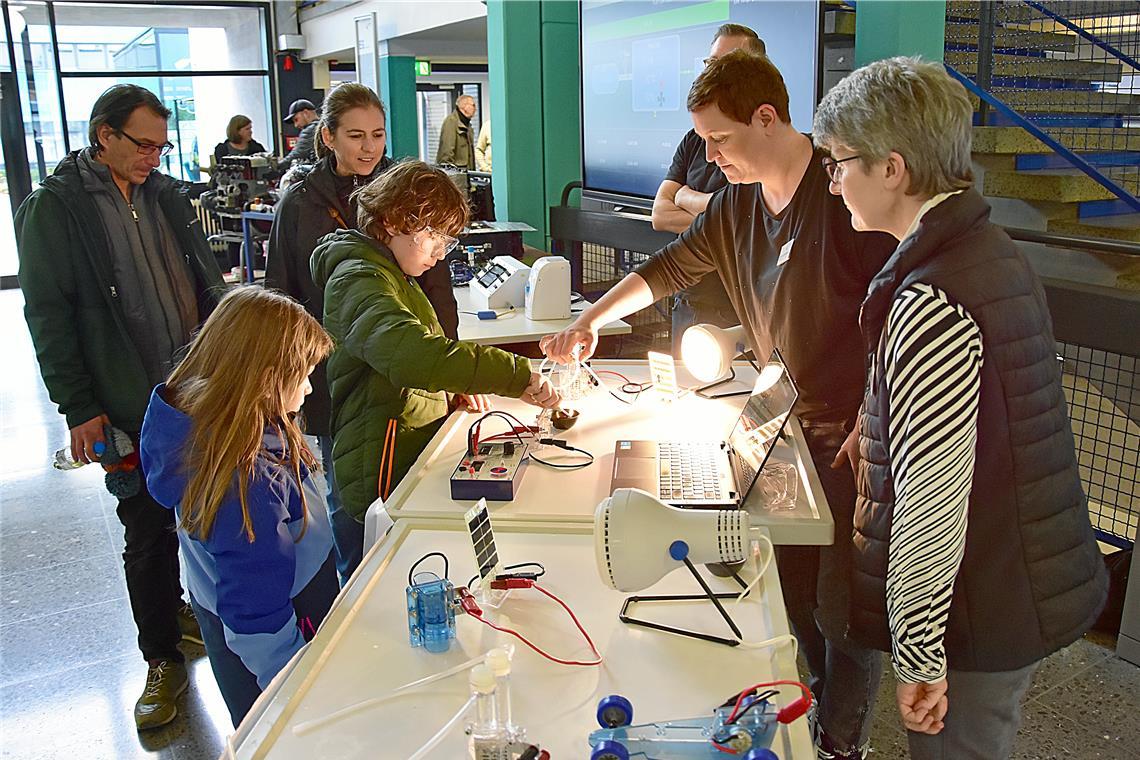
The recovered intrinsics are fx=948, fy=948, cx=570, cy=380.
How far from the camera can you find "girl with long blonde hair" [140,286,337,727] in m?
1.65

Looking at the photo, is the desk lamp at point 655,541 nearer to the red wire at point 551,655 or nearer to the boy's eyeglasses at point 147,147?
the red wire at point 551,655

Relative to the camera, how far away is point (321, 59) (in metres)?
11.7

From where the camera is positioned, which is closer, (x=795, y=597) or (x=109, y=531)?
(x=795, y=597)

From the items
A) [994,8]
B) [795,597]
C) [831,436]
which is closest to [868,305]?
[831,436]

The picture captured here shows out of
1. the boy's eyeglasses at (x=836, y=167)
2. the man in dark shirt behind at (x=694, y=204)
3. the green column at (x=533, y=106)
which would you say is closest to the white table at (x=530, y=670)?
the boy's eyeglasses at (x=836, y=167)

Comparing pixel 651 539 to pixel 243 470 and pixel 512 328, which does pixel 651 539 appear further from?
pixel 512 328

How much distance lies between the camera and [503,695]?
1170 millimetres

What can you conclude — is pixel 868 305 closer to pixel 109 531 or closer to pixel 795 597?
pixel 795 597

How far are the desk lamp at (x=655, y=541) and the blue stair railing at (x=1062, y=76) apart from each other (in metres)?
3.29

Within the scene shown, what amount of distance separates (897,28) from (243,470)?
2.38 m

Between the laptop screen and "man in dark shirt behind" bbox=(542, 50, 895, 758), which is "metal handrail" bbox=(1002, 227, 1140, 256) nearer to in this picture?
"man in dark shirt behind" bbox=(542, 50, 895, 758)

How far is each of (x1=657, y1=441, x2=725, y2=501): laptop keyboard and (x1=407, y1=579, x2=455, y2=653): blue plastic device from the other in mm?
524

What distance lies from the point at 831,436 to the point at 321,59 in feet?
36.3

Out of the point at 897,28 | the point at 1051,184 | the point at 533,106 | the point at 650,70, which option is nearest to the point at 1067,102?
the point at 1051,184
